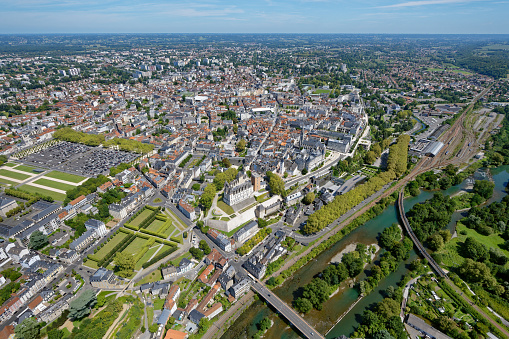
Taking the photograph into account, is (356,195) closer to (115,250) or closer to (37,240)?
Result: (115,250)

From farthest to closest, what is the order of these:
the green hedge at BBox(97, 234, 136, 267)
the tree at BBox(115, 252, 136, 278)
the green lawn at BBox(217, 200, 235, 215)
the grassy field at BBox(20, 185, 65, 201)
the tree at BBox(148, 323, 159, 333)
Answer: the grassy field at BBox(20, 185, 65, 201)
the green lawn at BBox(217, 200, 235, 215)
the green hedge at BBox(97, 234, 136, 267)
the tree at BBox(115, 252, 136, 278)
the tree at BBox(148, 323, 159, 333)

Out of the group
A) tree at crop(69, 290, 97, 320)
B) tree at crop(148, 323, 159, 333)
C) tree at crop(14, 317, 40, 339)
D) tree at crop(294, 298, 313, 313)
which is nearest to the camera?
tree at crop(14, 317, 40, 339)

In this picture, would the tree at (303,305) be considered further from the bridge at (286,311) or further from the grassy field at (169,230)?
the grassy field at (169,230)

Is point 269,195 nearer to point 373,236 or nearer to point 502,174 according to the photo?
point 373,236

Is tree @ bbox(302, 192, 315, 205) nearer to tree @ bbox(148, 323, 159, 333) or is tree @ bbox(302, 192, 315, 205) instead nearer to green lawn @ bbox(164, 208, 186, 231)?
green lawn @ bbox(164, 208, 186, 231)

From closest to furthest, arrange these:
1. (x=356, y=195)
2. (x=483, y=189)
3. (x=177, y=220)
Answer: (x=177, y=220) < (x=356, y=195) < (x=483, y=189)

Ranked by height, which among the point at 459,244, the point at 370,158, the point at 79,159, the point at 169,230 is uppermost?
the point at 79,159

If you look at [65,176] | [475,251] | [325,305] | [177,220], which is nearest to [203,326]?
[325,305]

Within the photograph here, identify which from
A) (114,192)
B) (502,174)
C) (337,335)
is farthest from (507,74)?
(114,192)

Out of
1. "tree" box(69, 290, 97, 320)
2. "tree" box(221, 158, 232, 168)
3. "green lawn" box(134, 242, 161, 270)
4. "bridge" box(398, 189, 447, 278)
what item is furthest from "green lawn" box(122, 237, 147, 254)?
"bridge" box(398, 189, 447, 278)
